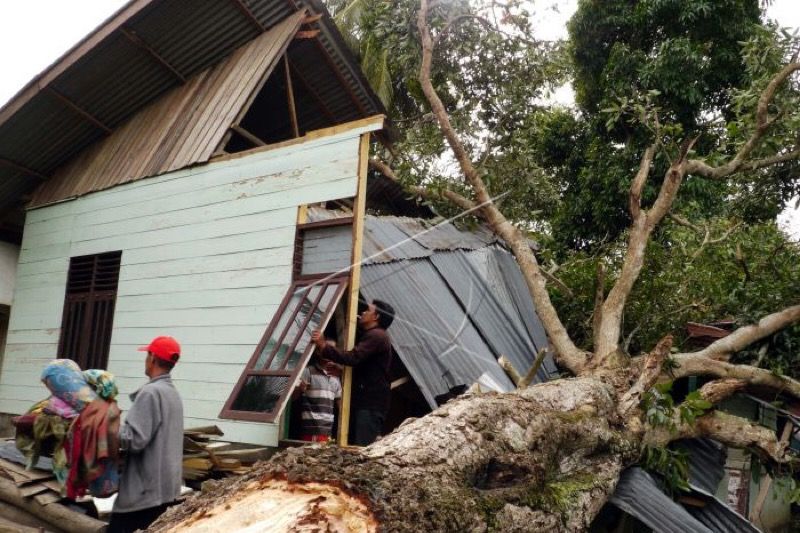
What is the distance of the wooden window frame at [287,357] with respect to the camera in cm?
548

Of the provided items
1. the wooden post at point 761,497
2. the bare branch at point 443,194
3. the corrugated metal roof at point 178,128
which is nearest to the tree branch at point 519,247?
the bare branch at point 443,194

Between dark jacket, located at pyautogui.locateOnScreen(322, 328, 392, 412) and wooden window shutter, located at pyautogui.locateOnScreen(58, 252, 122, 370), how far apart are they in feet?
11.4

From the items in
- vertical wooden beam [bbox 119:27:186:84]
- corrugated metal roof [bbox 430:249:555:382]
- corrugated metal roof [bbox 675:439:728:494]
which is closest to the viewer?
corrugated metal roof [bbox 675:439:728:494]

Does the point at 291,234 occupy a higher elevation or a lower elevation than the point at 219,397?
higher

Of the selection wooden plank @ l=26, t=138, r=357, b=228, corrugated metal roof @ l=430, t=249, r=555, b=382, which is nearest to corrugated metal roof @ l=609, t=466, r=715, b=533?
corrugated metal roof @ l=430, t=249, r=555, b=382

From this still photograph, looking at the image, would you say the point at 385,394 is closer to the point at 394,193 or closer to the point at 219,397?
the point at 219,397

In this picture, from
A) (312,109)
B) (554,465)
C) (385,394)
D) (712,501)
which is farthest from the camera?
(312,109)

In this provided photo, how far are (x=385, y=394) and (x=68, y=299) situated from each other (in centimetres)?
462

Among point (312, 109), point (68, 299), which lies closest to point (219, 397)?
A: point (68, 299)

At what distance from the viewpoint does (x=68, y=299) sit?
8.22 meters

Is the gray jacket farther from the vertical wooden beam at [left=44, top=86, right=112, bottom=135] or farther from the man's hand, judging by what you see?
the vertical wooden beam at [left=44, top=86, right=112, bottom=135]

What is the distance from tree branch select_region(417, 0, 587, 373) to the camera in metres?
6.62

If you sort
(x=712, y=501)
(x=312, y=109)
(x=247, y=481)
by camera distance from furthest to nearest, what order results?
(x=312, y=109) < (x=712, y=501) < (x=247, y=481)

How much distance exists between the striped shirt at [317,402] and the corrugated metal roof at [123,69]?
4.45 meters
